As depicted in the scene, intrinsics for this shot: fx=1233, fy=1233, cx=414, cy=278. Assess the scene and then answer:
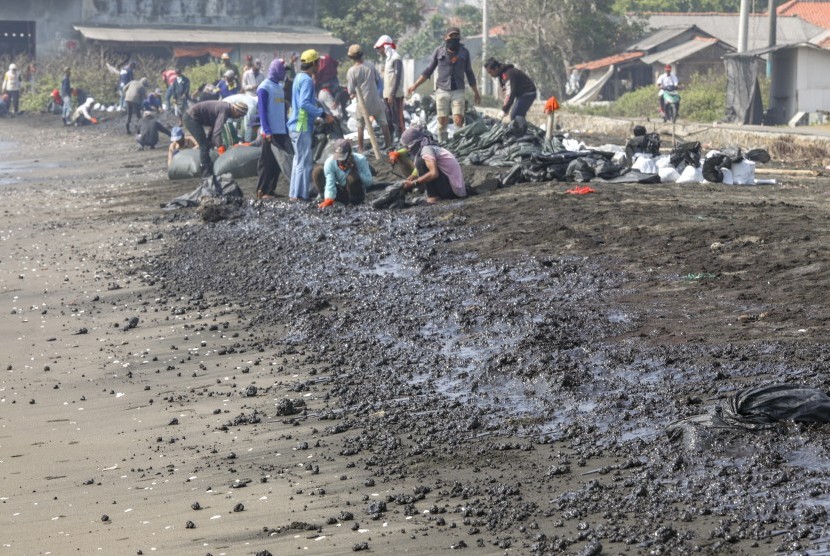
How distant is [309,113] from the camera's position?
13273 millimetres

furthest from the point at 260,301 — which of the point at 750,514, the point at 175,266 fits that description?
the point at 750,514

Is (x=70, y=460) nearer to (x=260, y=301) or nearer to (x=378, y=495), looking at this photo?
(x=378, y=495)

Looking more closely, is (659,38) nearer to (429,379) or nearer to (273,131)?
(273,131)

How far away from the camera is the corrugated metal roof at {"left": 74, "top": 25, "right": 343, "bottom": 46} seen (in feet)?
137

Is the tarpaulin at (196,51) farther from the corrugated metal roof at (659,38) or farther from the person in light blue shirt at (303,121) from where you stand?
the person in light blue shirt at (303,121)

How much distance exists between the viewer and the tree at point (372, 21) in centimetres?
4553

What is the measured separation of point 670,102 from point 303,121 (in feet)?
55.2

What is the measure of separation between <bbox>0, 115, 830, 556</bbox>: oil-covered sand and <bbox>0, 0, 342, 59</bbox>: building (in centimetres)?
3140

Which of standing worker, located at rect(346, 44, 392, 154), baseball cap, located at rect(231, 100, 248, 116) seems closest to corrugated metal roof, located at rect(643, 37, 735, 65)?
standing worker, located at rect(346, 44, 392, 154)

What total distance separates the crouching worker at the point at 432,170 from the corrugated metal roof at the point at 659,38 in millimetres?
31765

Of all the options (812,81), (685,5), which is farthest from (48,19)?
(685,5)

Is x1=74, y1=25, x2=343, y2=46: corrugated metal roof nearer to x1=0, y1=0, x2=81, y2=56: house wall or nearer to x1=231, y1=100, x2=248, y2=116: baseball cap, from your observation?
x1=0, y1=0, x2=81, y2=56: house wall

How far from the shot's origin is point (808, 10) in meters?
53.3

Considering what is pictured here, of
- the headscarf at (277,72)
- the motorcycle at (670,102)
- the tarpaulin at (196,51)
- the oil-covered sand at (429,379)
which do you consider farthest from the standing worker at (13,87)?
the oil-covered sand at (429,379)
